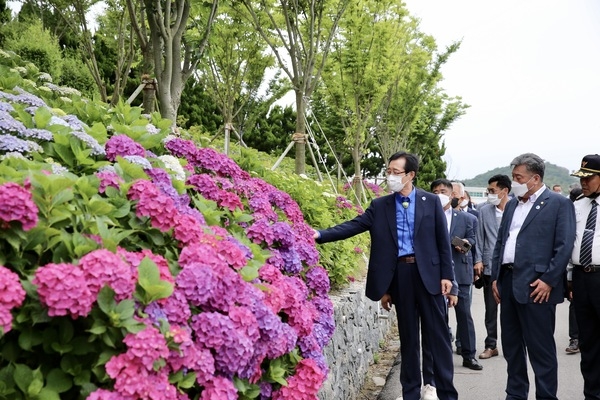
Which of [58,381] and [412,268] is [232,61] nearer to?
[412,268]

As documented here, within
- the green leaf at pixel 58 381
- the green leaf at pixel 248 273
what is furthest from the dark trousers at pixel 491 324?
the green leaf at pixel 58 381

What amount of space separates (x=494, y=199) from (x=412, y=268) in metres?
3.33

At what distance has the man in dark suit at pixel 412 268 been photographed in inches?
188

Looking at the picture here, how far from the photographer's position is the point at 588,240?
4758 millimetres

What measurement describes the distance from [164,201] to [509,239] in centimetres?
345

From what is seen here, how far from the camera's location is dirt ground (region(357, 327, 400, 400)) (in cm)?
581

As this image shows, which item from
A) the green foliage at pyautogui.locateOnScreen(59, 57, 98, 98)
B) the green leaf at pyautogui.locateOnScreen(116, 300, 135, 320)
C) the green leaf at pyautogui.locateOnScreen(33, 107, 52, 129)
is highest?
the green foliage at pyautogui.locateOnScreen(59, 57, 98, 98)

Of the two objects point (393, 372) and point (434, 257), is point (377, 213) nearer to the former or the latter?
point (434, 257)

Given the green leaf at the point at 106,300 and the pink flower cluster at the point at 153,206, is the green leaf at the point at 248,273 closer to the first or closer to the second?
the pink flower cluster at the point at 153,206

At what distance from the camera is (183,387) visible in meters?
2.14

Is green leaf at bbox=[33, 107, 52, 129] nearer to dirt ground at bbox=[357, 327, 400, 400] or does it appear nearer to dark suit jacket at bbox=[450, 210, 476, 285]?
dirt ground at bbox=[357, 327, 400, 400]

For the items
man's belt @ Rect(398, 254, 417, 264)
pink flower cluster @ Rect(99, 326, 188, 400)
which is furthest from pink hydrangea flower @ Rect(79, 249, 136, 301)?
man's belt @ Rect(398, 254, 417, 264)

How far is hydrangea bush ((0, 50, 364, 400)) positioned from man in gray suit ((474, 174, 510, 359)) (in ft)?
14.4

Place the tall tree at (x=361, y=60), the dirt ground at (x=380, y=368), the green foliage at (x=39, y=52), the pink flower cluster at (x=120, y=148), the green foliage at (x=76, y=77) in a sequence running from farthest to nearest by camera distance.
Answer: the green foliage at (x=76, y=77)
the tall tree at (x=361, y=60)
the green foliage at (x=39, y=52)
the dirt ground at (x=380, y=368)
the pink flower cluster at (x=120, y=148)
